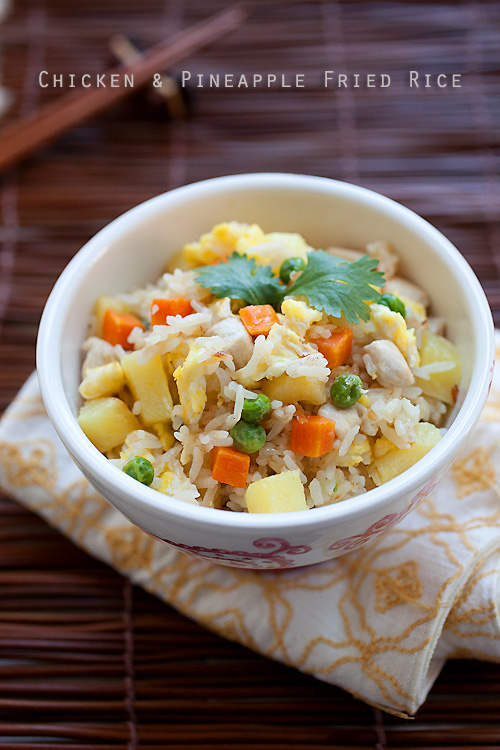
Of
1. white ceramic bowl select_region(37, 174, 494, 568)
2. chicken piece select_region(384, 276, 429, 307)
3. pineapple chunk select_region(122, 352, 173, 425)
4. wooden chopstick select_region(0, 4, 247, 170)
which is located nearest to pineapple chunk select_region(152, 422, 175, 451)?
pineapple chunk select_region(122, 352, 173, 425)

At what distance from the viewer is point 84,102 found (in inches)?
145

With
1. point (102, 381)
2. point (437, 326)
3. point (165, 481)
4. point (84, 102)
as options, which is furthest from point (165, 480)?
point (84, 102)

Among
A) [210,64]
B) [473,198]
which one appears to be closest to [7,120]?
[210,64]

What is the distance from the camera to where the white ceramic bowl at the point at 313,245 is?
5.93ft

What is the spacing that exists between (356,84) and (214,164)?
93cm

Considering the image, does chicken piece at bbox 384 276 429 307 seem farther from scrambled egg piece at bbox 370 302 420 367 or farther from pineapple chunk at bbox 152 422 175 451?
pineapple chunk at bbox 152 422 175 451

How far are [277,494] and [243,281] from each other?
2.27 feet

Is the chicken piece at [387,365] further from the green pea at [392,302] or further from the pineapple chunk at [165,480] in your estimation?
the pineapple chunk at [165,480]

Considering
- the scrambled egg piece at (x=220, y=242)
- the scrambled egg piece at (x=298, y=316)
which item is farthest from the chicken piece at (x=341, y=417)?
the scrambled egg piece at (x=220, y=242)

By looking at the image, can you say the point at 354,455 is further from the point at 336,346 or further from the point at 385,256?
the point at 385,256

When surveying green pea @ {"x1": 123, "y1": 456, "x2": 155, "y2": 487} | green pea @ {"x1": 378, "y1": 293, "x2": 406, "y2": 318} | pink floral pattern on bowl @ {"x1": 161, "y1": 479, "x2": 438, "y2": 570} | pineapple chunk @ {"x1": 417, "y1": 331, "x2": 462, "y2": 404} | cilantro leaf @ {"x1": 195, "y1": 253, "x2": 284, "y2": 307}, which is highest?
cilantro leaf @ {"x1": 195, "y1": 253, "x2": 284, "y2": 307}

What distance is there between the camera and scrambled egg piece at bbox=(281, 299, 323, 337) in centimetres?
207

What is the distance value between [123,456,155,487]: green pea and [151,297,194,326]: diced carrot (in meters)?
0.49

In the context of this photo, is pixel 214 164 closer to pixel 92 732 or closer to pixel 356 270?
pixel 356 270
